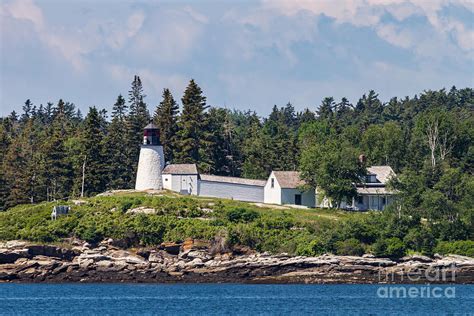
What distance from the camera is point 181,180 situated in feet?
304

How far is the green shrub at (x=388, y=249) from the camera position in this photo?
77500 mm

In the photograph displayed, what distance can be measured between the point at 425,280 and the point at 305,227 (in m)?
10.1

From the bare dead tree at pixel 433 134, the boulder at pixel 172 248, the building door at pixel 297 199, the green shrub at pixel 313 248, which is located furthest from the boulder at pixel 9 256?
the bare dead tree at pixel 433 134

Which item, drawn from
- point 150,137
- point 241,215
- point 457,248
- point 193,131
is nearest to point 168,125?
point 193,131

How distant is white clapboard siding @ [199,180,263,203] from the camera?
92.6 meters

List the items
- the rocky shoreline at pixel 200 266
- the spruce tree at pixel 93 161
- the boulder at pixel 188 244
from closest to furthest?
the rocky shoreline at pixel 200 266, the boulder at pixel 188 244, the spruce tree at pixel 93 161

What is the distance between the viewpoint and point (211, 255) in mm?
78375

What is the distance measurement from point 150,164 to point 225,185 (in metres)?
6.63

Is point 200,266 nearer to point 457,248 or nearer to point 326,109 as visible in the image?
point 457,248

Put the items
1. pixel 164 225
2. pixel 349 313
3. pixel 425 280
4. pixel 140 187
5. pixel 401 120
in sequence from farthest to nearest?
pixel 401 120 < pixel 140 187 < pixel 164 225 < pixel 425 280 < pixel 349 313

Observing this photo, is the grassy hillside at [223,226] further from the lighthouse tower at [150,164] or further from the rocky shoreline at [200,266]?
the lighthouse tower at [150,164]

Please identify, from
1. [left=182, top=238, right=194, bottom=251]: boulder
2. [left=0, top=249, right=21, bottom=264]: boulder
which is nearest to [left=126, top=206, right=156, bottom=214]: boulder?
[left=182, top=238, right=194, bottom=251]: boulder

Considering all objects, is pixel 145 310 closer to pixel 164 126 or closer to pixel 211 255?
pixel 211 255

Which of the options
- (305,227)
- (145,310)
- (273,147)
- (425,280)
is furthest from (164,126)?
(145,310)
